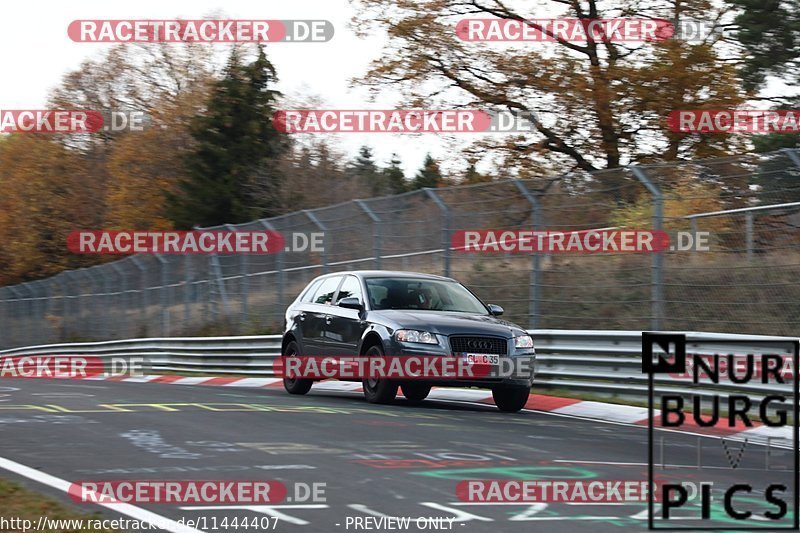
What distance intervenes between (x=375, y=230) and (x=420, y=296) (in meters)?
4.98

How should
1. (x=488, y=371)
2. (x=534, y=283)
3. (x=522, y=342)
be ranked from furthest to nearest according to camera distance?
(x=534, y=283)
(x=522, y=342)
(x=488, y=371)

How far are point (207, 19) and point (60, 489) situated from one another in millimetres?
56591

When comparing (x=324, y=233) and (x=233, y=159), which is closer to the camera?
(x=324, y=233)

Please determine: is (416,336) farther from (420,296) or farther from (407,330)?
(420,296)

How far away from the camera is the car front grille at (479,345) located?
44.0ft

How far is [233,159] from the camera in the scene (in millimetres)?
56406

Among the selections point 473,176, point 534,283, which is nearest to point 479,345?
point 534,283

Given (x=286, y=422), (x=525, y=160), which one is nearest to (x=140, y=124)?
(x=525, y=160)

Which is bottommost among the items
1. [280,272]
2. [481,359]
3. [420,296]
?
[481,359]

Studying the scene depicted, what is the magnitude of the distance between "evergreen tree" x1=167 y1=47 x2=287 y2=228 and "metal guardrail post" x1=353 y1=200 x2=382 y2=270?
36.4m

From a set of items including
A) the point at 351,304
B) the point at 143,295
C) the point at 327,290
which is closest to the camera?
the point at 351,304

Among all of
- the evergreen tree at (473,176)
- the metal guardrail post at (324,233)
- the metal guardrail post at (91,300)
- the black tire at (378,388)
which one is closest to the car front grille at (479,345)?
the black tire at (378,388)

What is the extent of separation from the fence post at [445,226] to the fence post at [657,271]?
3.78 meters

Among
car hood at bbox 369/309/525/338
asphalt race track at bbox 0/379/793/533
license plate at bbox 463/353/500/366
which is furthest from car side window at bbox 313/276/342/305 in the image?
license plate at bbox 463/353/500/366
